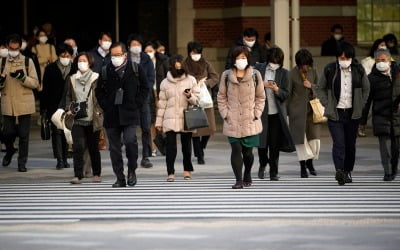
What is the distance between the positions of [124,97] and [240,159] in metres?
1.64

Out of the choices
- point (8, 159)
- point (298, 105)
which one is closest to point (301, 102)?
point (298, 105)

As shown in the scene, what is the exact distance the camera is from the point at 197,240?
12.9m

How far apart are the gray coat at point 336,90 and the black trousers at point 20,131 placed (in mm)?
4666

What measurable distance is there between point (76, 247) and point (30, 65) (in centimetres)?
808

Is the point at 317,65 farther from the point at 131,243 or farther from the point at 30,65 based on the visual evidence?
the point at 131,243

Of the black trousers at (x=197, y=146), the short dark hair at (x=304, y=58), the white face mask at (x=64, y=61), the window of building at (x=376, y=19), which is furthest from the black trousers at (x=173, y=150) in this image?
the window of building at (x=376, y=19)

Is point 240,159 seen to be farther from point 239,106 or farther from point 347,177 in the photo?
point 347,177

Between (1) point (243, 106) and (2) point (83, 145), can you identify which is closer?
(1) point (243, 106)

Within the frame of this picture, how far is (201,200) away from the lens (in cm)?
1616

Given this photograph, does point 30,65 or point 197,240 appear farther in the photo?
point 30,65

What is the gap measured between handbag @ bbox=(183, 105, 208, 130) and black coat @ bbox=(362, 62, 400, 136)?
205 centimetres

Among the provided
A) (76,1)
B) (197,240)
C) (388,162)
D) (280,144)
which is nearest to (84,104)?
(280,144)

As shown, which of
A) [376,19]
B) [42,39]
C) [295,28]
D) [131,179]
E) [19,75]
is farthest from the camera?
[376,19]

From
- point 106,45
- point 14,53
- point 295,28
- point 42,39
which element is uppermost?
point 295,28
